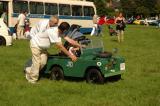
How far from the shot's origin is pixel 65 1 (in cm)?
3947

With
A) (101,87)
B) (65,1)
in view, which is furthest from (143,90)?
(65,1)

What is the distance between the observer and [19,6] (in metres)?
34.0

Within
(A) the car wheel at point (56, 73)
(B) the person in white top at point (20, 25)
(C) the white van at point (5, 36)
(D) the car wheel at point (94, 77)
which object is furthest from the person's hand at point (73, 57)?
(B) the person in white top at point (20, 25)

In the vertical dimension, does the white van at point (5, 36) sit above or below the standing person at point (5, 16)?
below

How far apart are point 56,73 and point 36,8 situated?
2353cm

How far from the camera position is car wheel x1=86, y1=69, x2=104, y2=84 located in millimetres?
11859

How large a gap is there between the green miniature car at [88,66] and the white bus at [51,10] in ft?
67.4

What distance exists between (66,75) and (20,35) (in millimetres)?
18493

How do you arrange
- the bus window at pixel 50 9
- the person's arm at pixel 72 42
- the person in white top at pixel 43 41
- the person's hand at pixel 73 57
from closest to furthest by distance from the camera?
the person in white top at pixel 43 41
the person's hand at pixel 73 57
the person's arm at pixel 72 42
the bus window at pixel 50 9

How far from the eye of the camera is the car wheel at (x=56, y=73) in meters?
12.5

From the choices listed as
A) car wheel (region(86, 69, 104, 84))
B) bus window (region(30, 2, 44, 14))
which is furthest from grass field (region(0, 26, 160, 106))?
bus window (region(30, 2, 44, 14))

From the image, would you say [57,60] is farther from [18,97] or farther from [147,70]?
[147,70]

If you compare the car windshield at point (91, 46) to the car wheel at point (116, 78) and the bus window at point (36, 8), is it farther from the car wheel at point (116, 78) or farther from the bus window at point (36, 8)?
the bus window at point (36, 8)

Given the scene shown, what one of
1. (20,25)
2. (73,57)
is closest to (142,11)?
(20,25)
